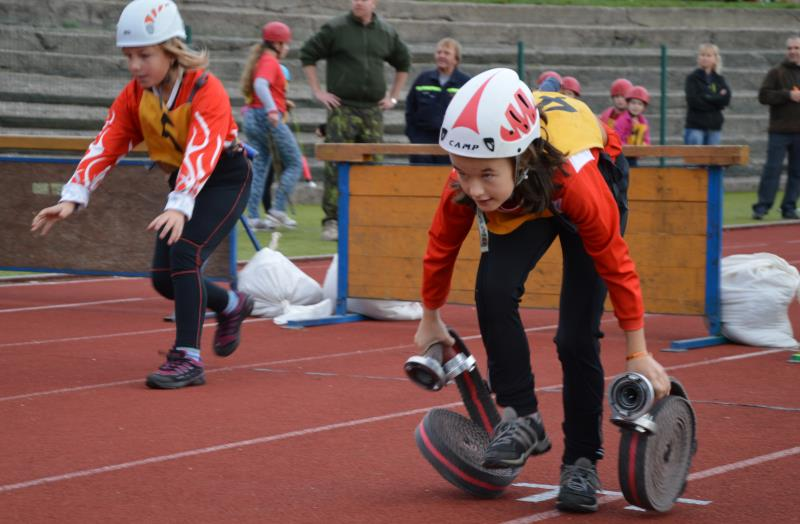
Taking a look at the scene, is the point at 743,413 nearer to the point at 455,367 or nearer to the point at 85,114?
the point at 455,367

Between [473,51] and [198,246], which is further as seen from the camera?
[473,51]

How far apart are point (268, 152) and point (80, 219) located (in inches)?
190

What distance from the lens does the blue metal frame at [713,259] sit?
862 cm

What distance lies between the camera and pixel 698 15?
30.9 meters

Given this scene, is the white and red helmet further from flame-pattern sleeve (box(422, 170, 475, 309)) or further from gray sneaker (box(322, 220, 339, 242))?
gray sneaker (box(322, 220, 339, 242))

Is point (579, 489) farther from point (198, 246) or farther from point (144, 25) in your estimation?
point (144, 25)

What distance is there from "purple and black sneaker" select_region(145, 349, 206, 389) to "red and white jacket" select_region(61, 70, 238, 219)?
0.83 meters

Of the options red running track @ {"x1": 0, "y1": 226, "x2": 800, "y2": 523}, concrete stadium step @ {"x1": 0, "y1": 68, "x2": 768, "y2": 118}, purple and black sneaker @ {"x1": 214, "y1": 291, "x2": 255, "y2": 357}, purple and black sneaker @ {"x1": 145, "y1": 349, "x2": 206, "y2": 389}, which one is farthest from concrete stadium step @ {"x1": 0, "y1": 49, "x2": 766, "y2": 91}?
purple and black sneaker @ {"x1": 145, "y1": 349, "x2": 206, "y2": 389}

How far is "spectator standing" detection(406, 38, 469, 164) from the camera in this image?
14.1m

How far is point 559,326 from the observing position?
16.1ft

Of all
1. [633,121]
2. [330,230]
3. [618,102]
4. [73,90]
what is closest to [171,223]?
[330,230]

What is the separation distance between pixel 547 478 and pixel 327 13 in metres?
21.8

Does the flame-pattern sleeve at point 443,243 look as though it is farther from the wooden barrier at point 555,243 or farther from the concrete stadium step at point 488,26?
the concrete stadium step at point 488,26

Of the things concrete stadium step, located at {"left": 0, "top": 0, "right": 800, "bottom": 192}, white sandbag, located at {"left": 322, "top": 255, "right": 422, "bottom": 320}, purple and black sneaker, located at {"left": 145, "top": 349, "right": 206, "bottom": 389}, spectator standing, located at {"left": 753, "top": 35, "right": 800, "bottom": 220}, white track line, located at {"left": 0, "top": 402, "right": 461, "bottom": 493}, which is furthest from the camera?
concrete stadium step, located at {"left": 0, "top": 0, "right": 800, "bottom": 192}
